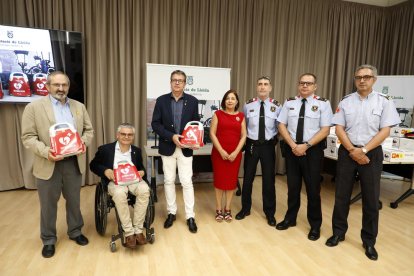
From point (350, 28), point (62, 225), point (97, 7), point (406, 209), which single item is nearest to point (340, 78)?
point (350, 28)

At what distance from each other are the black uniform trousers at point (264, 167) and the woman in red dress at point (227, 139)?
5.0 inches

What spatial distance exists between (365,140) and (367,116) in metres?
0.20

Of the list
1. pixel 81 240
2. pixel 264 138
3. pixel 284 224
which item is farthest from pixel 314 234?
pixel 81 240

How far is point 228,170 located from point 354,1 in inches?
166

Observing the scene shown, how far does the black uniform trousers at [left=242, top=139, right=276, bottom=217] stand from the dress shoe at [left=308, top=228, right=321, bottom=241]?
1.45 ft

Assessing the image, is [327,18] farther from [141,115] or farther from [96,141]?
[96,141]

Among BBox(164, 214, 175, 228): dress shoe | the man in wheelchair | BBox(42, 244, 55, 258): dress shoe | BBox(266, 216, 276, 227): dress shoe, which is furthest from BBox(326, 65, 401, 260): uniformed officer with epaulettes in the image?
BBox(42, 244, 55, 258): dress shoe

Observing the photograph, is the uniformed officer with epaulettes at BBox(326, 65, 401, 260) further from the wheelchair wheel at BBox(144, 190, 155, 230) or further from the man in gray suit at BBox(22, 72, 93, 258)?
the man in gray suit at BBox(22, 72, 93, 258)

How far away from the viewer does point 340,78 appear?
16.9 feet


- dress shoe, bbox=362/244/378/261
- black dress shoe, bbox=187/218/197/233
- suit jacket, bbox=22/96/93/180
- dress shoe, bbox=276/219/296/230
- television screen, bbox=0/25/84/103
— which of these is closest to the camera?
suit jacket, bbox=22/96/93/180

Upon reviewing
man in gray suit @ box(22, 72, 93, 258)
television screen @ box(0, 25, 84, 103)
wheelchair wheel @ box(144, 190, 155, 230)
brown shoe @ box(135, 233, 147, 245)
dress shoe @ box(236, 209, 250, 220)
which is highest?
television screen @ box(0, 25, 84, 103)

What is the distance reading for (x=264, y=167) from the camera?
2934 mm

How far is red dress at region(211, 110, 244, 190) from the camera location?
2818 millimetres

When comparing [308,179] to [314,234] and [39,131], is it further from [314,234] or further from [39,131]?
[39,131]
